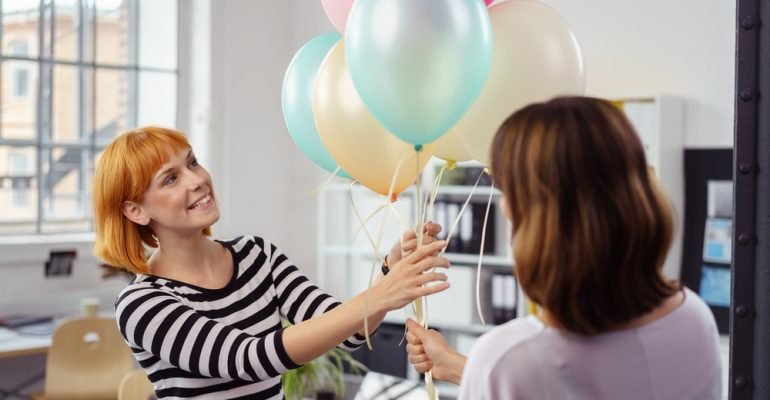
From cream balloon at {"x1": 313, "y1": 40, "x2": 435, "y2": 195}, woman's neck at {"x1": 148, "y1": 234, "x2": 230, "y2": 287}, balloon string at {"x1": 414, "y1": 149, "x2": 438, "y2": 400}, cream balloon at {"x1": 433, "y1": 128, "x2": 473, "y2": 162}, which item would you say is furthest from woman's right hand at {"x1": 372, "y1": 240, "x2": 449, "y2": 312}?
woman's neck at {"x1": 148, "y1": 234, "x2": 230, "y2": 287}

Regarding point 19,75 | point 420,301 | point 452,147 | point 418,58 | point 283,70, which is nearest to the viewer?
point 418,58

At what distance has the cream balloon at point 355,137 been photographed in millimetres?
1576

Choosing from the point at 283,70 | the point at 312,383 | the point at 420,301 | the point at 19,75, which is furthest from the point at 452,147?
the point at 283,70

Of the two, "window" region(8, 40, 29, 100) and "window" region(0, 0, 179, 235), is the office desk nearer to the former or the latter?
"window" region(0, 0, 179, 235)

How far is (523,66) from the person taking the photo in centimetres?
156

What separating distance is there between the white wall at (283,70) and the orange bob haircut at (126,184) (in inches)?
119

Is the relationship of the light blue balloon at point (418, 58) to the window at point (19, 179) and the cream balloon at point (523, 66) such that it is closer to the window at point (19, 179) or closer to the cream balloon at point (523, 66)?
the cream balloon at point (523, 66)

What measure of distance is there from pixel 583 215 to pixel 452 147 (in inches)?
25.0

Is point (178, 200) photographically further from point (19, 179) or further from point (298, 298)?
point (19, 179)

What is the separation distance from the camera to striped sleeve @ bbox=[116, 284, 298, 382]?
1.57 m

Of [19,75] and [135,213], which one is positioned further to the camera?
[19,75]

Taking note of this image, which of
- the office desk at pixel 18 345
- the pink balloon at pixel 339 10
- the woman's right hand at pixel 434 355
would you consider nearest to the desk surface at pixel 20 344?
the office desk at pixel 18 345

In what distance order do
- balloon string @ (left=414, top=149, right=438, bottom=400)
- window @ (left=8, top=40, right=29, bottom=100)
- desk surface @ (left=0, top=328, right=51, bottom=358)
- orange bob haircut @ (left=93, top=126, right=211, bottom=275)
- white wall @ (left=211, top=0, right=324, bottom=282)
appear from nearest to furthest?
balloon string @ (left=414, top=149, right=438, bottom=400)
orange bob haircut @ (left=93, top=126, right=211, bottom=275)
desk surface @ (left=0, top=328, right=51, bottom=358)
window @ (left=8, top=40, right=29, bottom=100)
white wall @ (left=211, top=0, right=324, bottom=282)

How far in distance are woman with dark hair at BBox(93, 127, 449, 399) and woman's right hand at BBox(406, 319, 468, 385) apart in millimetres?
102
